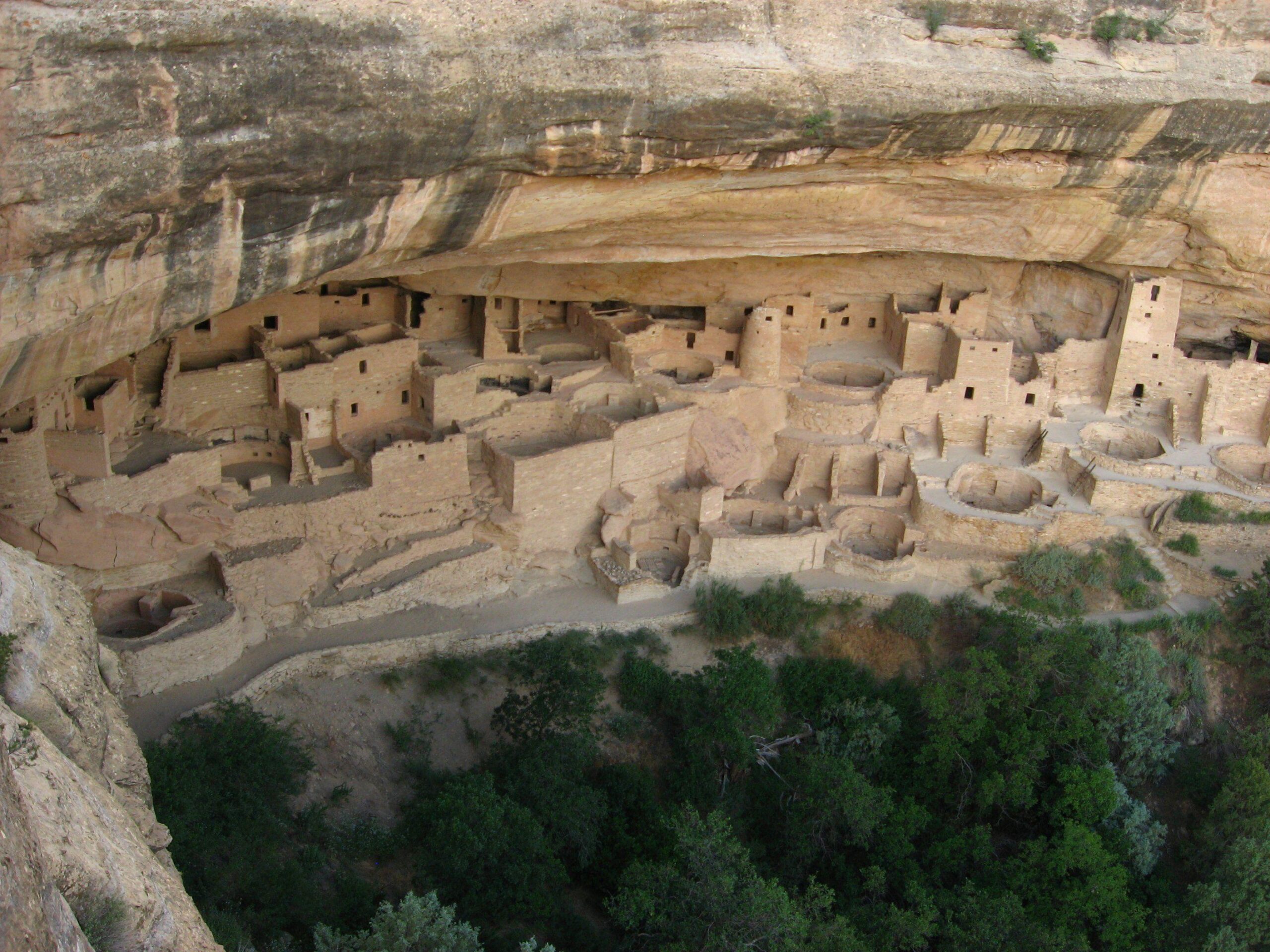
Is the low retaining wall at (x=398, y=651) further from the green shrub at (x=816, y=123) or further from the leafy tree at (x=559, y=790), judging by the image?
the green shrub at (x=816, y=123)

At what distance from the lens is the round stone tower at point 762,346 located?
686 inches

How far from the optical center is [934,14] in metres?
12.0

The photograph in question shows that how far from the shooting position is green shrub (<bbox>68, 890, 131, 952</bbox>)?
505 cm

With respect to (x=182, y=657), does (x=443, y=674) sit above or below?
below

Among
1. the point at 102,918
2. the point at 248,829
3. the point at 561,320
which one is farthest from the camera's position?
the point at 561,320

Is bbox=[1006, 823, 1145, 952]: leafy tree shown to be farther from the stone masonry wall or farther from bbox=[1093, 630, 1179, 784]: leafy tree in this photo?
the stone masonry wall

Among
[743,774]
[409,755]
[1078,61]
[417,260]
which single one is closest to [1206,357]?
[1078,61]

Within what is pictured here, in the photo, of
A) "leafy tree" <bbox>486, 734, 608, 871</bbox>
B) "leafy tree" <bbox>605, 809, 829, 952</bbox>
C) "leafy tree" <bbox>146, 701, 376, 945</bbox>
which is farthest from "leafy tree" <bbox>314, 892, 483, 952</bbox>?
"leafy tree" <bbox>486, 734, 608, 871</bbox>

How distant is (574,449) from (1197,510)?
8.47 metres

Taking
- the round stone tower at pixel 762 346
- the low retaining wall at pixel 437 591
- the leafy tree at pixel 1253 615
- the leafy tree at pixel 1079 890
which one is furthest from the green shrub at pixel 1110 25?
the low retaining wall at pixel 437 591

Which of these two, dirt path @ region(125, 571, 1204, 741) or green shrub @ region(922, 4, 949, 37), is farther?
dirt path @ region(125, 571, 1204, 741)

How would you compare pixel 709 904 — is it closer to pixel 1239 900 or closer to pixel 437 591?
pixel 437 591

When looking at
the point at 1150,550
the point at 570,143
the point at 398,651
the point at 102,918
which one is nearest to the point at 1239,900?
the point at 1150,550

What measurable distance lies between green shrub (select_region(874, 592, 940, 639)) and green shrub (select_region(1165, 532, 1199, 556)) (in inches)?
133
